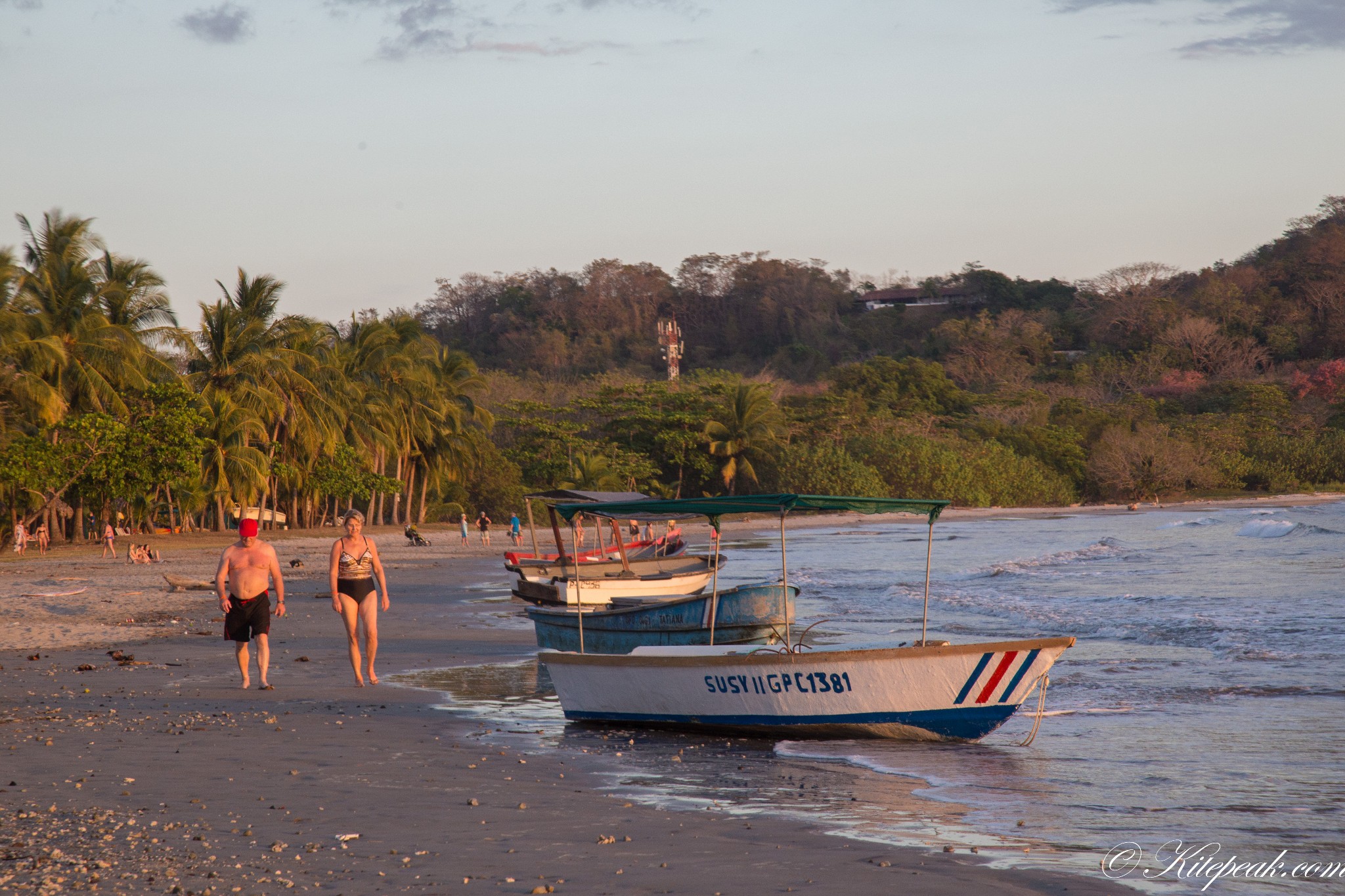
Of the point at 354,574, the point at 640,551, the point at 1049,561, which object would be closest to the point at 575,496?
the point at 640,551

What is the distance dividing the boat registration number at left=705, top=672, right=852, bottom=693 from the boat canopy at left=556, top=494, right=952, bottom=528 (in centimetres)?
121

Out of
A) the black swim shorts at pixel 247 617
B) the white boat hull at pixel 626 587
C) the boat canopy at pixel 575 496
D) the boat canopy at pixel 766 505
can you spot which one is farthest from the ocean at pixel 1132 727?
the boat canopy at pixel 575 496

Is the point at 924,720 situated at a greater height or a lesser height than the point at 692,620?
lesser

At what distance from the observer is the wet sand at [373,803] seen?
4980mm

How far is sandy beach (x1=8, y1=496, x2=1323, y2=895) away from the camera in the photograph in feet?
16.3

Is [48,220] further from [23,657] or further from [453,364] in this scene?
[23,657]

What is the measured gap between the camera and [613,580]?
14.5 m

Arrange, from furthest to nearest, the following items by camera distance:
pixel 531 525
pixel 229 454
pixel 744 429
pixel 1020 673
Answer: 1. pixel 744 429
2. pixel 229 454
3. pixel 531 525
4. pixel 1020 673

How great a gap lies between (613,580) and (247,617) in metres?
5.79

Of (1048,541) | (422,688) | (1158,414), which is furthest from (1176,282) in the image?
(422,688)

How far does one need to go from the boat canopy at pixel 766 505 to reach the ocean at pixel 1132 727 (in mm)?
1812

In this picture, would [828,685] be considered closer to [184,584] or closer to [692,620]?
[692,620]

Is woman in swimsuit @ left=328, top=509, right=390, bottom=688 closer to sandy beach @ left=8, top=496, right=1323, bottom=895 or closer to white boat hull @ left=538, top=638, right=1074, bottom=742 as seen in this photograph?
sandy beach @ left=8, top=496, right=1323, bottom=895

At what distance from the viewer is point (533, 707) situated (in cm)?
1015
